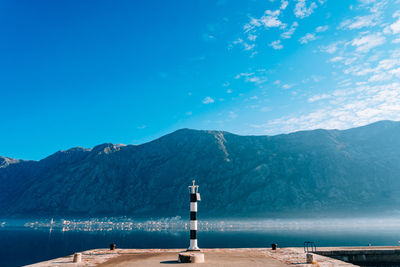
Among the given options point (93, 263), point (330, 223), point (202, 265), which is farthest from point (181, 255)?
point (330, 223)

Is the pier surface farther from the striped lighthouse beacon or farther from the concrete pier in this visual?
the concrete pier

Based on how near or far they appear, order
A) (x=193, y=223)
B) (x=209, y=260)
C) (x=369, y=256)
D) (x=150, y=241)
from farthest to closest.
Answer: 1. (x=150, y=241)
2. (x=369, y=256)
3. (x=193, y=223)
4. (x=209, y=260)

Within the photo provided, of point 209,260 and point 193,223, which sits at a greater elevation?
point 193,223

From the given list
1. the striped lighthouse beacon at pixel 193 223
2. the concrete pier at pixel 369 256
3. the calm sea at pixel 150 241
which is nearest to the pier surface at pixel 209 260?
the striped lighthouse beacon at pixel 193 223

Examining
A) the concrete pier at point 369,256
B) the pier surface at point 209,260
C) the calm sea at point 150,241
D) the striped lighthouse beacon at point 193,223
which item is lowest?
the calm sea at point 150,241

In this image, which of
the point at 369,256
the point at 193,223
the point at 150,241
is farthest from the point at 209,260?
the point at 150,241

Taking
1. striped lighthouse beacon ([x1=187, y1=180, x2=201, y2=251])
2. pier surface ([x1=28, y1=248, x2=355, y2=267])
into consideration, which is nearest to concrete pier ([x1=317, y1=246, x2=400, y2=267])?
pier surface ([x1=28, y1=248, x2=355, y2=267])

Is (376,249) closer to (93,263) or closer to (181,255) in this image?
(181,255)

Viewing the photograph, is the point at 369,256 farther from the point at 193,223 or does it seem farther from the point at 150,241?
the point at 150,241

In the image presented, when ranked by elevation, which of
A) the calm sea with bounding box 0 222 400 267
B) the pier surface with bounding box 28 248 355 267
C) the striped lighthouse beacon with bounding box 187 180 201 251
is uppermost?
the striped lighthouse beacon with bounding box 187 180 201 251

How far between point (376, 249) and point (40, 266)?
23842 millimetres

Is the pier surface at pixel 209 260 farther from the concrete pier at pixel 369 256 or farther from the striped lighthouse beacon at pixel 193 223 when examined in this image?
the concrete pier at pixel 369 256

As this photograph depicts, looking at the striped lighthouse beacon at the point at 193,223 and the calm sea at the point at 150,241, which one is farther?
the calm sea at the point at 150,241

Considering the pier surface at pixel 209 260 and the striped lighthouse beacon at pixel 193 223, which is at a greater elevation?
the striped lighthouse beacon at pixel 193 223
